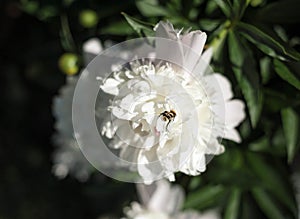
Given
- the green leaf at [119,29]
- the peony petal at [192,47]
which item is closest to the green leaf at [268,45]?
the peony petal at [192,47]

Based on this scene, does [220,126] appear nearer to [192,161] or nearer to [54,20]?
[192,161]

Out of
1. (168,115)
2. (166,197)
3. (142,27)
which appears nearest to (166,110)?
(168,115)

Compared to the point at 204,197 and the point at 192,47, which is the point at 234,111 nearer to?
the point at 192,47

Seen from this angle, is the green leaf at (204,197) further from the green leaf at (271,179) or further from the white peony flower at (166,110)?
the white peony flower at (166,110)

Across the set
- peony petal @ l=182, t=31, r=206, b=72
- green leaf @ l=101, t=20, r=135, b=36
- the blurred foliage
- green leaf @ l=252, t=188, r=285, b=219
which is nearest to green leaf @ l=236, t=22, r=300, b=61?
the blurred foliage

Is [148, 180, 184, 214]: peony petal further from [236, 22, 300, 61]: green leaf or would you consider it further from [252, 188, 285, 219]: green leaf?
[236, 22, 300, 61]: green leaf

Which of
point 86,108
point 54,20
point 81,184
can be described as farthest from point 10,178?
point 86,108
